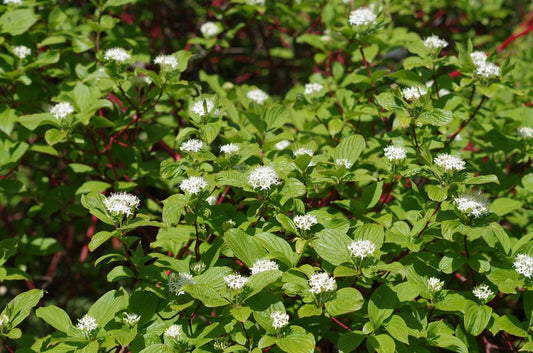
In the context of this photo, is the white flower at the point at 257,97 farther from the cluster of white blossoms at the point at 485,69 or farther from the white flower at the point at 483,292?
the white flower at the point at 483,292

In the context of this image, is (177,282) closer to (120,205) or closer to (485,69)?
(120,205)

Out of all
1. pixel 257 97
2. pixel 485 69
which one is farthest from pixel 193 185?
pixel 485 69

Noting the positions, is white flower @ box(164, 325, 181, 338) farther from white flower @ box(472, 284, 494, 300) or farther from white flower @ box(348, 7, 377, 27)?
white flower @ box(348, 7, 377, 27)

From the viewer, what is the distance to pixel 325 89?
2.11 m

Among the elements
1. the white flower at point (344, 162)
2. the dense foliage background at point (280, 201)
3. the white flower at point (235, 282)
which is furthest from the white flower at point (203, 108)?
the white flower at point (235, 282)

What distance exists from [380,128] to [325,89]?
319mm

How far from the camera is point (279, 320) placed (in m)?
1.20

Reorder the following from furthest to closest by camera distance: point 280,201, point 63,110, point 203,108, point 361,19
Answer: point 361,19 < point 63,110 < point 203,108 < point 280,201

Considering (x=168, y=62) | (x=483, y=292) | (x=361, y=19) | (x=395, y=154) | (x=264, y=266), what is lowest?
(x=483, y=292)

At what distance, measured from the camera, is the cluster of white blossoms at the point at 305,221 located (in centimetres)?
136

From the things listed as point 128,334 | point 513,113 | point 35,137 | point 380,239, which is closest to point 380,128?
point 513,113

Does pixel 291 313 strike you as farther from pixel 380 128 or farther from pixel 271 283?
pixel 380 128

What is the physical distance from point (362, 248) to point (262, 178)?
0.35 m

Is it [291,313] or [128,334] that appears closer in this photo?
[128,334]
